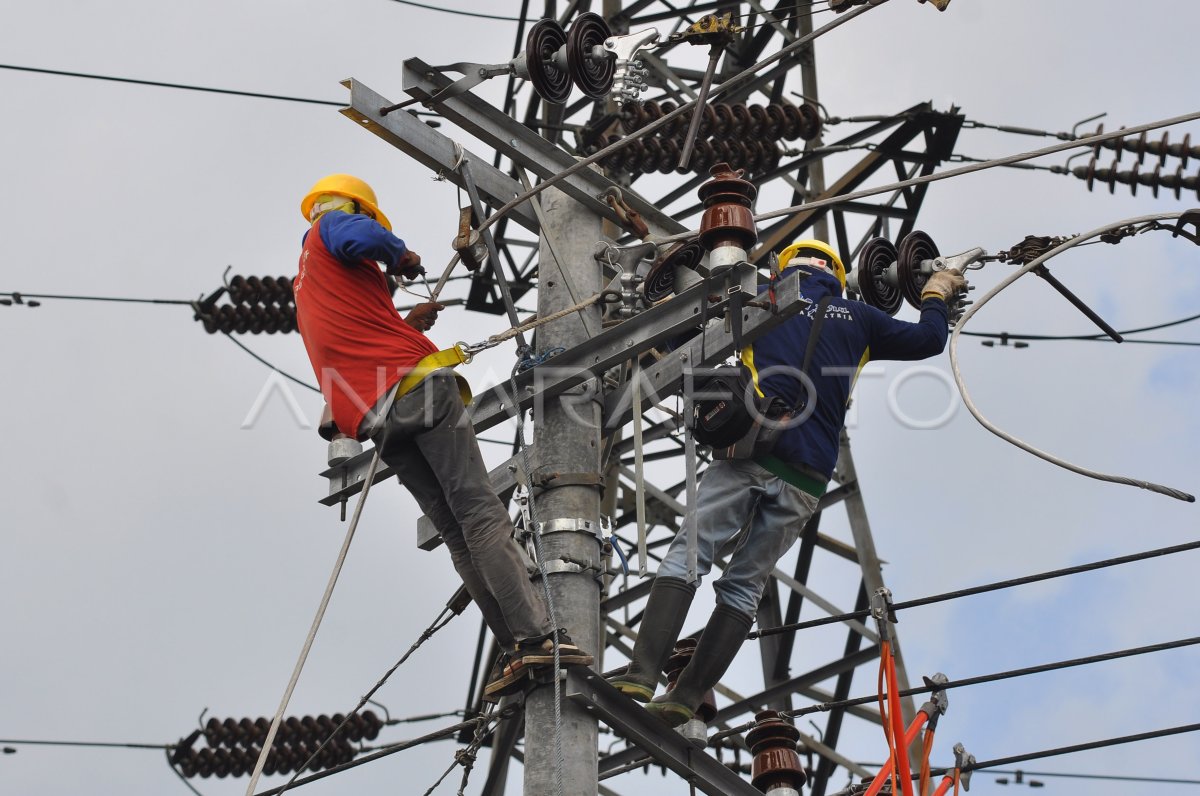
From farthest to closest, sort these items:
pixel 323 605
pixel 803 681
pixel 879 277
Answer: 1. pixel 803 681
2. pixel 879 277
3. pixel 323 605

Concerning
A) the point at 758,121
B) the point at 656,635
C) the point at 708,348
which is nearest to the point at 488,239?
the point at 708,348

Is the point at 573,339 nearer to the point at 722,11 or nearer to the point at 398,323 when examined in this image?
the point at 398,323

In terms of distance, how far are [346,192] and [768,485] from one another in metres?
2.07

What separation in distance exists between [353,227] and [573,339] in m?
1.01

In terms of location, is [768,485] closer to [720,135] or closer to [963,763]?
[963,763]

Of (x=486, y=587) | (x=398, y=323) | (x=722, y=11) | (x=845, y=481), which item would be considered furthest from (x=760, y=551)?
(x=722, y=11)

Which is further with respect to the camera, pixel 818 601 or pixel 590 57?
pixel 818 601

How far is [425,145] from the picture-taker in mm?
7816

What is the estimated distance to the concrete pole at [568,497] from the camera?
23.0 feet

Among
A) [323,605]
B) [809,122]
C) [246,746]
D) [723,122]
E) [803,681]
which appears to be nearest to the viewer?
[323,605]

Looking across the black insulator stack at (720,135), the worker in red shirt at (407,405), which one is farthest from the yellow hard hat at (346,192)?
the black insulator stack at (720,135)

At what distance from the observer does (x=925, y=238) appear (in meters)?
8.59

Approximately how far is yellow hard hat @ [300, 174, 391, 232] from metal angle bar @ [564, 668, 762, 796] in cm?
202

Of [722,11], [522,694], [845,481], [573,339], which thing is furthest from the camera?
[722,11]
